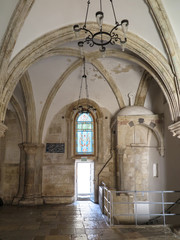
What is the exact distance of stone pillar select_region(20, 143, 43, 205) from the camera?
10473 millimetres

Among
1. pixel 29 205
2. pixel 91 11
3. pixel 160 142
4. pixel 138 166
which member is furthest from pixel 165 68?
pixel 29 205

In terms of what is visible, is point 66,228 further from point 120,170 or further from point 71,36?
point 71,36

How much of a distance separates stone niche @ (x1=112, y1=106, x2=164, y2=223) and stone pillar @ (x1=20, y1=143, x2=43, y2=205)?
3673mm

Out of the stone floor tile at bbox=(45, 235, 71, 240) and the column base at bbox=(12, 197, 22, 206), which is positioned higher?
the stone floor tile at bbox=(45, 235, 71, 240)

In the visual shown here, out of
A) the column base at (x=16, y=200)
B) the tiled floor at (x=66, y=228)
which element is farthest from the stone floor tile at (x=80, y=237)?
the column base at (x=16, y=200)

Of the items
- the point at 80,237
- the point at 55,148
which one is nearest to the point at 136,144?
the point at 55,148

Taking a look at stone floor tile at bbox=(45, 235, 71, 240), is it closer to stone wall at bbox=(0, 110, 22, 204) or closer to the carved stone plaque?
the carved stone plaque

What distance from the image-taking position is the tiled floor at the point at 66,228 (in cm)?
554

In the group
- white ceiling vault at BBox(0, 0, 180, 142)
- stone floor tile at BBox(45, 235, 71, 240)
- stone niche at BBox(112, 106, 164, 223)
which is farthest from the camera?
stone niche at BBox(112, 106, 164, 223)

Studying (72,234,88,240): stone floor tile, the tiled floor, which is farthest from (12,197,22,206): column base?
(72,234,88,240): stone floor tile

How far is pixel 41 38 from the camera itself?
279 inches

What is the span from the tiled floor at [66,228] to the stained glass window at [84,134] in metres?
3.70

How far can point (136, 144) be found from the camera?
33.1ft

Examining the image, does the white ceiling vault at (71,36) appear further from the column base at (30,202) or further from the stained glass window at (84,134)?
the column base at (30,202)
